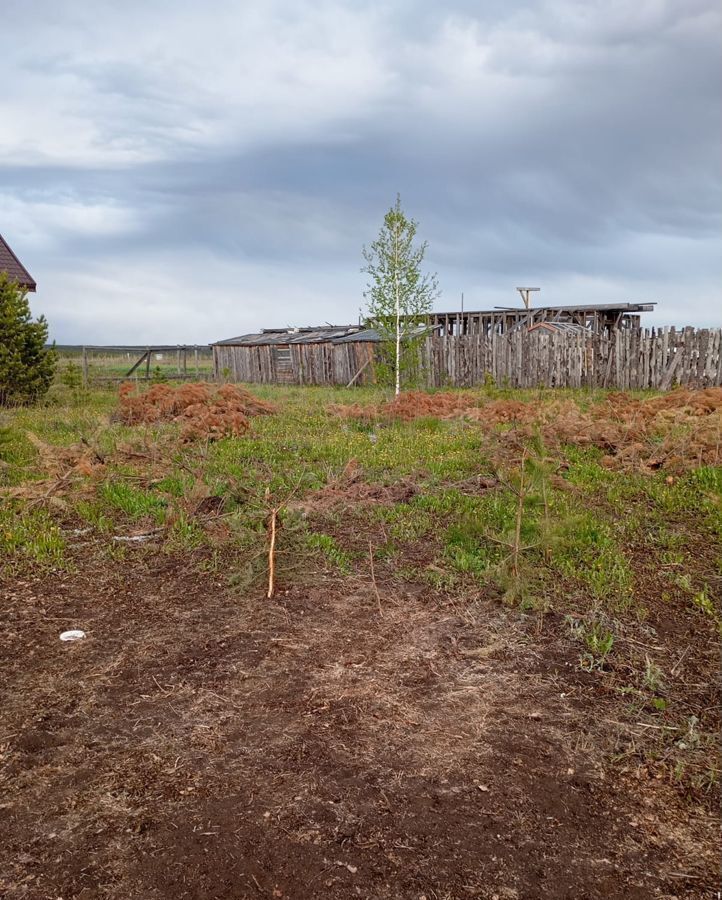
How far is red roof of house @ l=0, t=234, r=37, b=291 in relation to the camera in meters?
21.0

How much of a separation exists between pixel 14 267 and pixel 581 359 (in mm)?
17672

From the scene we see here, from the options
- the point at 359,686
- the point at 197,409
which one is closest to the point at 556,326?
the point at 197,409

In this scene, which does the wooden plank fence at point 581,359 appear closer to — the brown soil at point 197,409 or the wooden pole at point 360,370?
the wooden pole at point 360,370

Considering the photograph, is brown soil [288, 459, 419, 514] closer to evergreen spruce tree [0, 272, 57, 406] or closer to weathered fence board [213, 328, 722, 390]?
evergreen spruce tree [0, 272, 57, 406]

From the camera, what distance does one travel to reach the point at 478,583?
488cm

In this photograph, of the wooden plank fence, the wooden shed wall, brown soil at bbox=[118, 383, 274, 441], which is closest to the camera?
brown soil at bbox=[118, 383, 274, 441]

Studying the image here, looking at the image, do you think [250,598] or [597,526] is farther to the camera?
[597,526]

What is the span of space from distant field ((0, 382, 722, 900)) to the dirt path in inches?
0.4

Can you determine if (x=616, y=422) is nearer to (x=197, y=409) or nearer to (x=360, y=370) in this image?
(x=197, y=409)

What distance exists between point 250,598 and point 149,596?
751 mm

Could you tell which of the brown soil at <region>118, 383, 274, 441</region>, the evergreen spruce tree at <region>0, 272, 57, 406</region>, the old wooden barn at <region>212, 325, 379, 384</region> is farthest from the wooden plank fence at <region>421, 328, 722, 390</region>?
the evergreen spruce tree at <region>0, 272, 57, 406</region>

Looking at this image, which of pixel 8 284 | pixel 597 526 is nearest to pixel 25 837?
pixel 597 526

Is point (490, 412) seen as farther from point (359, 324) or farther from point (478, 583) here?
point (359, 324)

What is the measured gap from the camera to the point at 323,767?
292 centimetres
